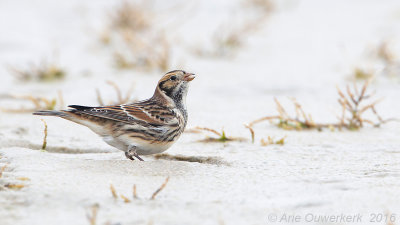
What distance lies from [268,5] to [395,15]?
2320mm

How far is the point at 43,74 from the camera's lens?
808cm

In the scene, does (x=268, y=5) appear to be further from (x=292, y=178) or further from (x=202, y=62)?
(x=292, y=178)

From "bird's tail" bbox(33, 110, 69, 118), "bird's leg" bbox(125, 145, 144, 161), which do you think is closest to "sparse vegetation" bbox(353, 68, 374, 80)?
"bird's leg" bbox(125, 145, 144, 161)

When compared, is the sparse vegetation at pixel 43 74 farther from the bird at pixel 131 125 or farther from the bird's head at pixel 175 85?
the bird at pixel 131 125

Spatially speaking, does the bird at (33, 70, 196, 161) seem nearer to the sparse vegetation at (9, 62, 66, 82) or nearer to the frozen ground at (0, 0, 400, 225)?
the frozen ground at (0, 0, 400, 225)

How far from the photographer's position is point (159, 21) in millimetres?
10398

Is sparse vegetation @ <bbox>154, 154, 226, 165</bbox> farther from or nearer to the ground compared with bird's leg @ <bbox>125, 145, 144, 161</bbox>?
nearer to the ground

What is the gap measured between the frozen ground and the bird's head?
42 cm

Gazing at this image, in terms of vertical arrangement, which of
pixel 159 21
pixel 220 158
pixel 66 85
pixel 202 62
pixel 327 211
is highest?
pixel 159 21

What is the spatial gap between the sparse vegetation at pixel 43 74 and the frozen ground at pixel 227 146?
0.56 ft

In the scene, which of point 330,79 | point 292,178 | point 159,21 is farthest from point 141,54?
point 292,178

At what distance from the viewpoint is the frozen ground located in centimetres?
323

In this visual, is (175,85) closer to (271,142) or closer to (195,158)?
(195,158)

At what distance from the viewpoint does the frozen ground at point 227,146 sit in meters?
3.23
